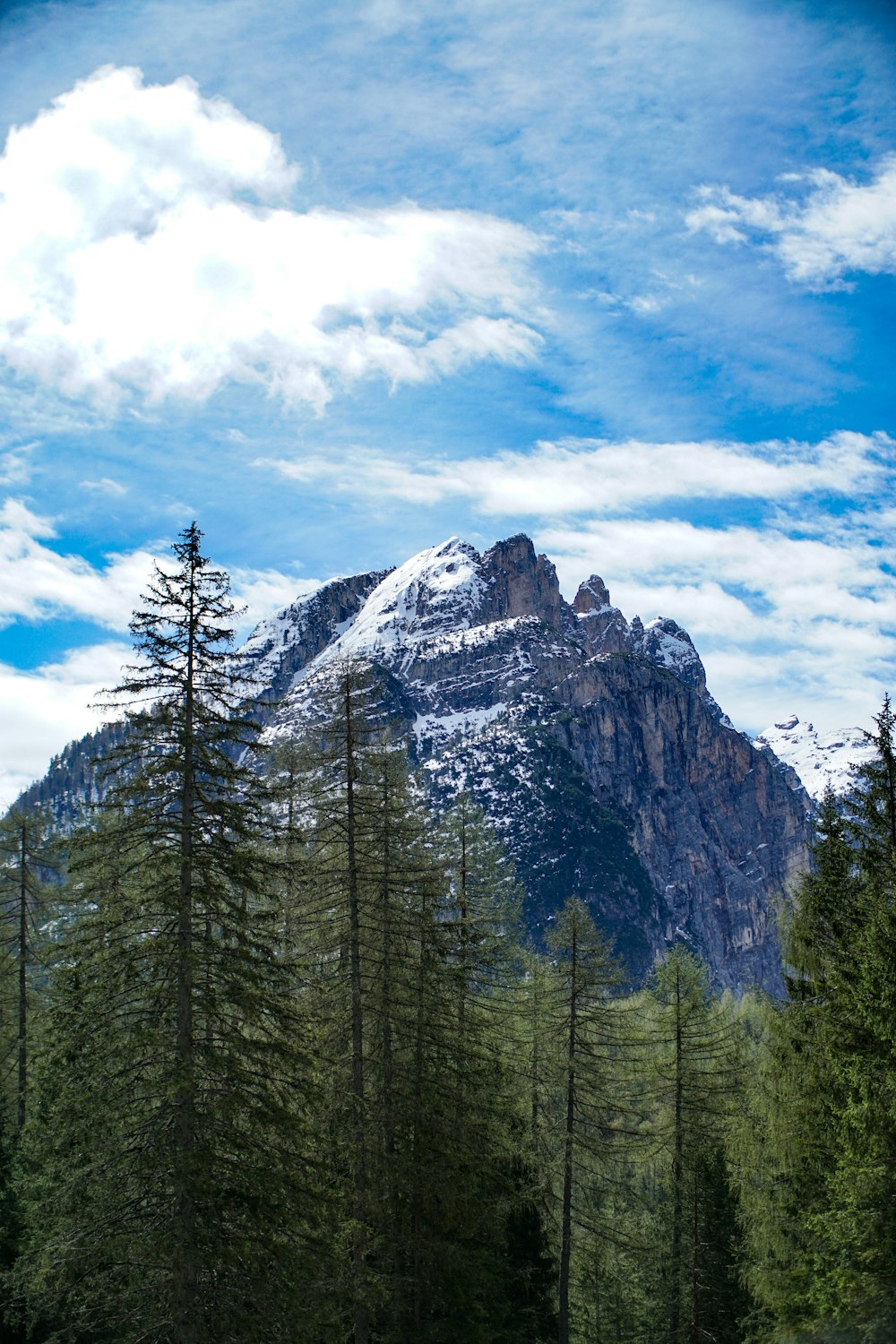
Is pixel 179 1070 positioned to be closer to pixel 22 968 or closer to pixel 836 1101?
pixel 836 1101

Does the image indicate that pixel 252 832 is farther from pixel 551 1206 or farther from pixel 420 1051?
pixel 551 1206

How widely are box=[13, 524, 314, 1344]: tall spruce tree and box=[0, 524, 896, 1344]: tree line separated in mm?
68

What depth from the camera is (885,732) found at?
21.1m

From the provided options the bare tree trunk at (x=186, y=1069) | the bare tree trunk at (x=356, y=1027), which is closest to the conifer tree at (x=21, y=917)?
the bare tree trunk at (x=356, y=1027)

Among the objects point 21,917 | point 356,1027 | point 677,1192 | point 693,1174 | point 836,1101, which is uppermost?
point 21,917

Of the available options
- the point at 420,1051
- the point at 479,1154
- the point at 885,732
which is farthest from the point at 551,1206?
the point at 885,732

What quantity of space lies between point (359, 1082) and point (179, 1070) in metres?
8.14

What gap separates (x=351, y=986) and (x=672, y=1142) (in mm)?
16186

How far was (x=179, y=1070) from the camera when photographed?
14.1 meters

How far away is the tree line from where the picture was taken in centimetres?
1467


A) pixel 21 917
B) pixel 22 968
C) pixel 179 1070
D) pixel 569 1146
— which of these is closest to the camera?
pixel 179 1070

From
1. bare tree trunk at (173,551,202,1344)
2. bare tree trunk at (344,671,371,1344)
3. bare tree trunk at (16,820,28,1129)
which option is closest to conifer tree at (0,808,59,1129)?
bare tree trunk at (16,820,28,1129)

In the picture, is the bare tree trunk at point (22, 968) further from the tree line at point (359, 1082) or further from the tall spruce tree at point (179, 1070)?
the tall spruce tree at point (179, 1070)

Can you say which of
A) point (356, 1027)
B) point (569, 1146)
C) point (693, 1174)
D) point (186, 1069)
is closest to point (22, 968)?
point (356, 1027)
